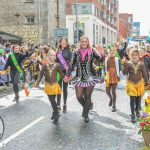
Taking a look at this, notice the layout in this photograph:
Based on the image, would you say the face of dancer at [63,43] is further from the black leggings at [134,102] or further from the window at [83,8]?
the window at [83,8]

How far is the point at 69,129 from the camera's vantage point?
31.8ft

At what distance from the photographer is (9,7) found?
51812 millimetres

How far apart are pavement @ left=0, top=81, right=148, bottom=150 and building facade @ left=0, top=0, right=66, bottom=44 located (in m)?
36.0

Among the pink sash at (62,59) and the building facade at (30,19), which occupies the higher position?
the building facade at (30,19)

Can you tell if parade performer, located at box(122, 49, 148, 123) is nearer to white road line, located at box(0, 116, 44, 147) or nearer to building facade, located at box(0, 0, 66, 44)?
white road line, located at box(0, 116, 44, 147)

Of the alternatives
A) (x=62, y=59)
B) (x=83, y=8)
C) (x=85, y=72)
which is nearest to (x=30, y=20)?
(x=83, y=8)

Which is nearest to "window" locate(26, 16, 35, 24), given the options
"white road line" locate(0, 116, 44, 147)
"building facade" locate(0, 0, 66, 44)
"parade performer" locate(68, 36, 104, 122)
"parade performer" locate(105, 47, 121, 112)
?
"building facade" locate(0, 0, 66, 44)

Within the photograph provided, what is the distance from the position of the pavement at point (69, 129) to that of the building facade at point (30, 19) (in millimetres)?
35965

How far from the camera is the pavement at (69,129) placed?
8219mm

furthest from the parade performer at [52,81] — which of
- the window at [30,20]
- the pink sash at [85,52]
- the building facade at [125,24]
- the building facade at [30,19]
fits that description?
the building facade at [125,24]

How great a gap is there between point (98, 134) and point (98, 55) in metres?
2.06

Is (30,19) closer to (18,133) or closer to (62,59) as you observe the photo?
(62,59)

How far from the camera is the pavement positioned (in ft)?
27.0

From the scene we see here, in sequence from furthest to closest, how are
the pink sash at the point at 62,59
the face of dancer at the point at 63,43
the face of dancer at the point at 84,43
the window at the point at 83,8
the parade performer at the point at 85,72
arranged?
the window at the point at 83,8 < the pink sash at the point at 62,59 < the face of dancer at the point at 63,43 < the parade performer at the point at 85,72 < the face of dancer at the point at 84,43
